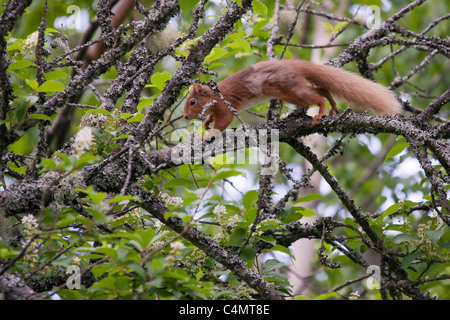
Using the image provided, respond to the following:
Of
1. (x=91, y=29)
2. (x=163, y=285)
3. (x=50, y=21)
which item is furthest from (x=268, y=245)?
(x=50, y=21)

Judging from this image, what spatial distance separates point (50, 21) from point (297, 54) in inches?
176

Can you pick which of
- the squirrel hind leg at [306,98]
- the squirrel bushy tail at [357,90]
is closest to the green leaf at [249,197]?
the squirrel hind leg at [306,98]

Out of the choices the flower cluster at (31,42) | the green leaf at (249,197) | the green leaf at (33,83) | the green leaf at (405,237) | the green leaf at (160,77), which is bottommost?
the green leaf at (405,237)

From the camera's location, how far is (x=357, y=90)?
3.54m

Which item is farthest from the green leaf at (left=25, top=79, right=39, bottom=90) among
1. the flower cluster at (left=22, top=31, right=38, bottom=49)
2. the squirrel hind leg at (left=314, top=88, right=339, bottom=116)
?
the squirrel hind leg at (left=314, top=88, right=339, bottom=116)

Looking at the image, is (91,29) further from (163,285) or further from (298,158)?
(298,158)

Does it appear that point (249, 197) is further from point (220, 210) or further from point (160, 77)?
point (160, 77)

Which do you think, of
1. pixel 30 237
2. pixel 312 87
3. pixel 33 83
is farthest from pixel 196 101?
pixel 30 237

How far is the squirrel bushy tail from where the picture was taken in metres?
3.49

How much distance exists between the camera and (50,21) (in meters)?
4.28

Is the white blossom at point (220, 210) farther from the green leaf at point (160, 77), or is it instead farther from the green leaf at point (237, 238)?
the green leaf at point (160, 77)

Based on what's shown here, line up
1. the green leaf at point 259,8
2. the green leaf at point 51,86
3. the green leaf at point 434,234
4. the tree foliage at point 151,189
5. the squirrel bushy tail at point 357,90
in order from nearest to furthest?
1. the tree foliage at point 151,189
2. the green leaf at point 51,86
3. the green leaf at point 434,234
4. the green leaf at point 259,8
5. the squirrel bushy tail at point 357,90

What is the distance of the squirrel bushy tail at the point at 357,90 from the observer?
349 cm
